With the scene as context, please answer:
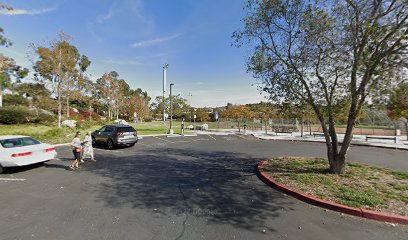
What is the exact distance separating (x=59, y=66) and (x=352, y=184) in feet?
89.9

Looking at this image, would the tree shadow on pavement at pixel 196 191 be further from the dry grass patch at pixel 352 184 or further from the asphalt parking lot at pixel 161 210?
the dry grass patch at pixel 352 184

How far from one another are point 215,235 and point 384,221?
11.1 feet

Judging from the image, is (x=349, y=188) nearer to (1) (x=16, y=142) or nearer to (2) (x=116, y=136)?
(1) (x=16, y=142)

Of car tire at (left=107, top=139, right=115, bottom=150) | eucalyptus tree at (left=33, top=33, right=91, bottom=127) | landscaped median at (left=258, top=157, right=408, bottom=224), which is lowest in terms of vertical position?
landscaped median at (left=258, top=157, right=408, bottom=224)

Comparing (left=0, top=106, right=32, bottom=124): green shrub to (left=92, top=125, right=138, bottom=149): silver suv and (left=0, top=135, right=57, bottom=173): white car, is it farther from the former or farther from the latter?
(left=0, top=135, right=57, bottom=173): white car

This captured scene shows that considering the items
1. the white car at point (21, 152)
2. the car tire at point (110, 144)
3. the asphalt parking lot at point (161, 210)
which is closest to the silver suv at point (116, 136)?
the car tire at point (110, 144)

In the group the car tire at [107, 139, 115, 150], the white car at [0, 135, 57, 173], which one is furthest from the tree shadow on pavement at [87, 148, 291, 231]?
the car tire at [107, 139, 115, 150]

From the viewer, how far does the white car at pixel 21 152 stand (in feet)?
22.4

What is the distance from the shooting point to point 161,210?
4.22 m

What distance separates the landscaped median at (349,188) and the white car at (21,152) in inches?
330

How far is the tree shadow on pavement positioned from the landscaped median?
61cm

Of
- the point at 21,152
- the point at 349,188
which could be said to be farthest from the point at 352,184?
the point at 21,152

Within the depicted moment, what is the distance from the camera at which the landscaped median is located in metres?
4.06

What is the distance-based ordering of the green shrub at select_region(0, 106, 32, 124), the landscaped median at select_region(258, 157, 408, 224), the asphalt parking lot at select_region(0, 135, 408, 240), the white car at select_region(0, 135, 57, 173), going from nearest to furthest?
the asphalt parking lot at select_region(0, 135, 408, 240) < the landscaped median at select_region(258, 157, 408, 224) < the white car at select_region(0, 135, 57, 173) < the green shrub at select_region(0, 106, 32, 124)
